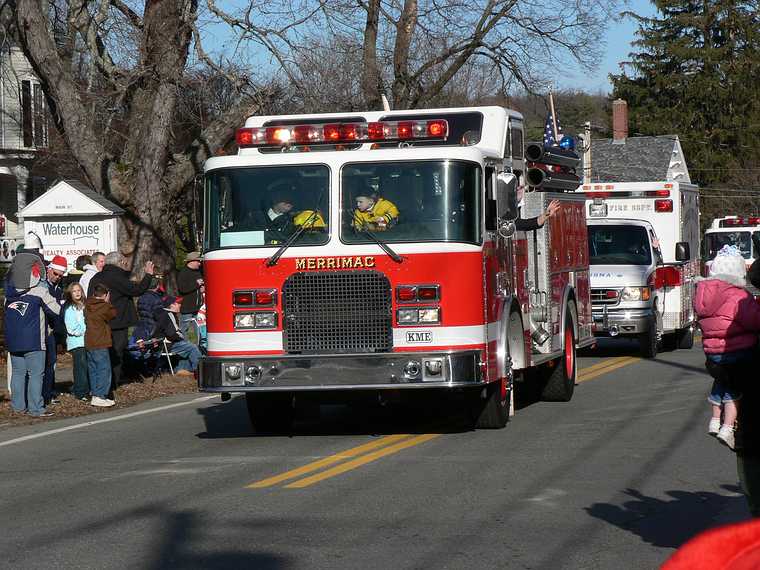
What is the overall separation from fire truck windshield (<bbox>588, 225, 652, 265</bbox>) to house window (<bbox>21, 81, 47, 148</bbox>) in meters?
22.6

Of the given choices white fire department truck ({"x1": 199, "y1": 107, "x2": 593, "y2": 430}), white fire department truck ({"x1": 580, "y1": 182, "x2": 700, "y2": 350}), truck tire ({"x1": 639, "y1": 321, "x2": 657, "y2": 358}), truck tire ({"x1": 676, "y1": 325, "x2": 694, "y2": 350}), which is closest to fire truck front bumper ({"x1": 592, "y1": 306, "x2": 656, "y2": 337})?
white fire department truck ({"x1": 580, "y1": 182, "x2": 700, "y2": 350})

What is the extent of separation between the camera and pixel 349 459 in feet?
35.4

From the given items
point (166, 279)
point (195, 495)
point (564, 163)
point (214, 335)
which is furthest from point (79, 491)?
point (166, 279)

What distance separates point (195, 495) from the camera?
30.5 ft

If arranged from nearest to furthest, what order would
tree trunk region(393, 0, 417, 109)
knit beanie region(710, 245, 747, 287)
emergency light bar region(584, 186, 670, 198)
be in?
knit beanie region(710, 245, 747, 287) → emergency light bar region(584, 186, 670, 198) → tree trunk region(393, 0, 417, 109)

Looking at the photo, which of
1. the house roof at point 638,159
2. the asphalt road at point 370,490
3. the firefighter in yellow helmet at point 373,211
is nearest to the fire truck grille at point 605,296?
the asphalt road at point 370,490

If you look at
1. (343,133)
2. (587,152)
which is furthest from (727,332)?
(587,152)

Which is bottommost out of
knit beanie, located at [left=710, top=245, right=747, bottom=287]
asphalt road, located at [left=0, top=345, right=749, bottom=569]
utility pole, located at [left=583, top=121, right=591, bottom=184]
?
asphalt road, located at [left=0, top=345, right=749, bottom=569]

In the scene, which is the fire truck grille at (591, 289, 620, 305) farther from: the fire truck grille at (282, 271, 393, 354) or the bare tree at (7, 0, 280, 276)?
the fire truck grille at (282, 271, 393, 354)

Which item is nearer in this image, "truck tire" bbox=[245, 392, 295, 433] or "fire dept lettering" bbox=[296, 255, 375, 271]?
"fire dept lettering" bbox=[296, 255, 375, 271]

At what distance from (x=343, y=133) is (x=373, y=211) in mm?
790

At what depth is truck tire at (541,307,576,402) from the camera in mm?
15039

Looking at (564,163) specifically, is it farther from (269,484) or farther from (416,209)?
(269,484)

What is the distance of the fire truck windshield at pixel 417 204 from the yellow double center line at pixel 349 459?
178cm
